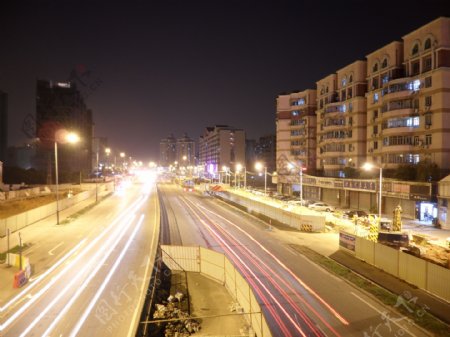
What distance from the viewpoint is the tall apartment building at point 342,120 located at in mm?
60156

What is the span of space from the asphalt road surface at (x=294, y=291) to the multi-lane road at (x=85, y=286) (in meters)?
5.25

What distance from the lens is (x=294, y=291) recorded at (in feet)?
62.6

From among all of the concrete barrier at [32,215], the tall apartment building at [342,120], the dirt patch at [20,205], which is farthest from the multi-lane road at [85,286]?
the tall apartment building at [342,120]

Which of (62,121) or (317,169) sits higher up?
(62,121)

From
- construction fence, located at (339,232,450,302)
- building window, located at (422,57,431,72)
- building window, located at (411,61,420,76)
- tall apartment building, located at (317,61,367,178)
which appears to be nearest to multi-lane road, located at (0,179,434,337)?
construction fence, located at (339,232,450,302)

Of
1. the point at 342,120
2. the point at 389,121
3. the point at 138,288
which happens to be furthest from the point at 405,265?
the point at 342,120

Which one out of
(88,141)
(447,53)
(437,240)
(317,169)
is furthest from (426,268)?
(88,141)

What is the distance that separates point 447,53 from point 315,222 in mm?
25503

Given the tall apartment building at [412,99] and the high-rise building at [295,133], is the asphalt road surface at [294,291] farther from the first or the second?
the high-rise building at [295,133]

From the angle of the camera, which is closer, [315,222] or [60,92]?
[315,222]

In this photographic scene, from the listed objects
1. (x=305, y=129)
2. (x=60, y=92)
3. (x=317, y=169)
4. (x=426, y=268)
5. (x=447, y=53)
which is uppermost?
(x=60, y=92)

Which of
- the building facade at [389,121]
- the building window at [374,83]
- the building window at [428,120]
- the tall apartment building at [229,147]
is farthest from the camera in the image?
the tall apartment building at [229,147]

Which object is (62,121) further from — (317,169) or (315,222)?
(315,222)

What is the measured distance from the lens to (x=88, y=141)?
175 m
